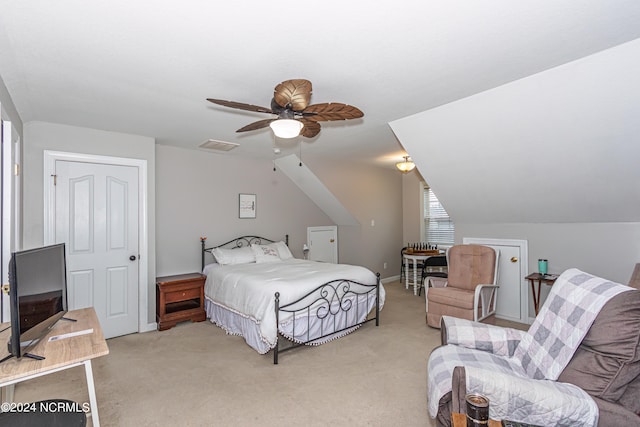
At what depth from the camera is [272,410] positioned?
7.91 ft

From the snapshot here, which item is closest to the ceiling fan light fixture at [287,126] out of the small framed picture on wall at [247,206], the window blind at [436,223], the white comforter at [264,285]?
the white comforter at [264,285]

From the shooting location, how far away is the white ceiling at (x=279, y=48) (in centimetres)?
174

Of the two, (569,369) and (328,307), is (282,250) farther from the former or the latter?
(569,369)

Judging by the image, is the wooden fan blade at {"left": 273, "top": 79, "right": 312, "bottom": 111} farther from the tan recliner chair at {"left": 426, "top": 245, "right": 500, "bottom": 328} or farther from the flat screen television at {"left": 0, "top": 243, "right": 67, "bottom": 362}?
the tan recliner chair at {"left": 426, "top": 245, "right": 500, "bottom": 328}

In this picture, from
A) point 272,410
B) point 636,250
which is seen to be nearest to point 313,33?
point 272,410

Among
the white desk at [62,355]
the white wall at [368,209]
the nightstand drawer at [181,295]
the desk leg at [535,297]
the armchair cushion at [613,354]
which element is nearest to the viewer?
the white desk at [62,355]

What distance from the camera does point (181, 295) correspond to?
14.3ft

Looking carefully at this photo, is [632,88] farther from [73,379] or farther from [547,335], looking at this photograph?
[73,379]

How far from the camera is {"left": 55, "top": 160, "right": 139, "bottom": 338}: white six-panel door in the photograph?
3702mm

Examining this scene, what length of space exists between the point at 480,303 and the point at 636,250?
166 cm

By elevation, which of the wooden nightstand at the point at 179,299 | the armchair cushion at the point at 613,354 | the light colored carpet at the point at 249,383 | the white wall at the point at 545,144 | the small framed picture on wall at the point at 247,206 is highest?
the white wall at the point at 545,144

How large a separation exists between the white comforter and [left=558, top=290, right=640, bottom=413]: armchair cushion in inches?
92.6

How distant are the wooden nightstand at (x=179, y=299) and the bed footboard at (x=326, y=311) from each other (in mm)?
1454

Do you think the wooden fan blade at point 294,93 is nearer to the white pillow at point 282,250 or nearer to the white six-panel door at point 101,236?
the white six-panel door at point 101,236
